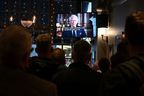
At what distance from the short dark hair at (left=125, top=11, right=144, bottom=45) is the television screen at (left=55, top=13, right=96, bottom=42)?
10556mm

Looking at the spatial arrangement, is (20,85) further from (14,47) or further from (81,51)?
(81,51)

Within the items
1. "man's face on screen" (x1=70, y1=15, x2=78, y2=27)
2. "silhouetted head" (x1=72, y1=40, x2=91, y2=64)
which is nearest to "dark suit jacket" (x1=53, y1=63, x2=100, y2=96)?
"silhouetted head" (x1=72, y1=40, x2=91, y2=64)

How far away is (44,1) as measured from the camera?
18047 millimetres

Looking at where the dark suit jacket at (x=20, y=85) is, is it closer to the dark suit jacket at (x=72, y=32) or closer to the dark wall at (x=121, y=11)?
the dark wall at (x=121, y=11)

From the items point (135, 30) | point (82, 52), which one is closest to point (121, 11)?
point (82, 52)

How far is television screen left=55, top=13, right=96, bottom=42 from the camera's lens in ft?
42.8

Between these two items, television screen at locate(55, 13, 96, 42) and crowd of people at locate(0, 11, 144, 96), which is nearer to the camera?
crowd of people at locate(0, 11, 144, 96)

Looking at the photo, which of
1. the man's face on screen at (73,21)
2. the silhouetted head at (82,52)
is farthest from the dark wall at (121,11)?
the silhouetted head at (82,52)

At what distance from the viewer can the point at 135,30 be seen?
230 centimetres

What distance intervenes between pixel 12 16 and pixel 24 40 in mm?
15563

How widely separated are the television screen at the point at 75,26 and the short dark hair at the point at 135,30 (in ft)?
34.6

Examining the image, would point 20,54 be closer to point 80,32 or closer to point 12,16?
point 80,32

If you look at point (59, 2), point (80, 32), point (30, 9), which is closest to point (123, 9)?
point (80, 32)

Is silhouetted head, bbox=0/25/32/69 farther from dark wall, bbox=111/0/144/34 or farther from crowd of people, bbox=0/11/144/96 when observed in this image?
dark wall, bbox=111/0/144/34
